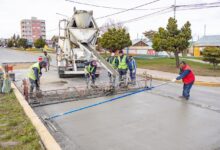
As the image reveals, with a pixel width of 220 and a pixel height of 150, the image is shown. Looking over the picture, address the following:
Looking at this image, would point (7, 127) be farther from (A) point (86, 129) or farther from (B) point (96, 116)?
(B) point (96, 116)

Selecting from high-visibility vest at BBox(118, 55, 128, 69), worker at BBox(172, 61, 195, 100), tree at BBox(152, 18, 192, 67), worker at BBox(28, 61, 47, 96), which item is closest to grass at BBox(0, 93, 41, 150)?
worker at BBox(28, 61, 47, 96)

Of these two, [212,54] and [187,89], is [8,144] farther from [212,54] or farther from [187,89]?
[212,54]

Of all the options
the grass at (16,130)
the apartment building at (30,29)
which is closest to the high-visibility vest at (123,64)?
the grass at (16,130)

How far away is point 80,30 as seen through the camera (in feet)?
42.9

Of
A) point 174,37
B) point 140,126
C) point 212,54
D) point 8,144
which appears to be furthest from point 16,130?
point 212,54

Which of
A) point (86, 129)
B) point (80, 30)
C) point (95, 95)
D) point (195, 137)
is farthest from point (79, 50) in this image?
point (195, 137)

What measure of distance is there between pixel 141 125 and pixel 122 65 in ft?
18.1

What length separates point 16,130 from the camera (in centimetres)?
493

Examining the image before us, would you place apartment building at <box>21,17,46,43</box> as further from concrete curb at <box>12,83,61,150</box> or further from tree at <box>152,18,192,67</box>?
concrete curb at <box>12,83,61,150</box>

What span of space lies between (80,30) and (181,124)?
8899mm

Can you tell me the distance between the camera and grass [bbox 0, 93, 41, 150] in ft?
13.8

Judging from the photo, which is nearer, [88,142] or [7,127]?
[88,142]

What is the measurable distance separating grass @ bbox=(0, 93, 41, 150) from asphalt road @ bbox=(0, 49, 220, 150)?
1.89 ft

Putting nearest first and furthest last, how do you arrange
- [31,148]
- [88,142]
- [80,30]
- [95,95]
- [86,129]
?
[31,148]
[88,142]
[86,129]
[95,95]
[80,30]
